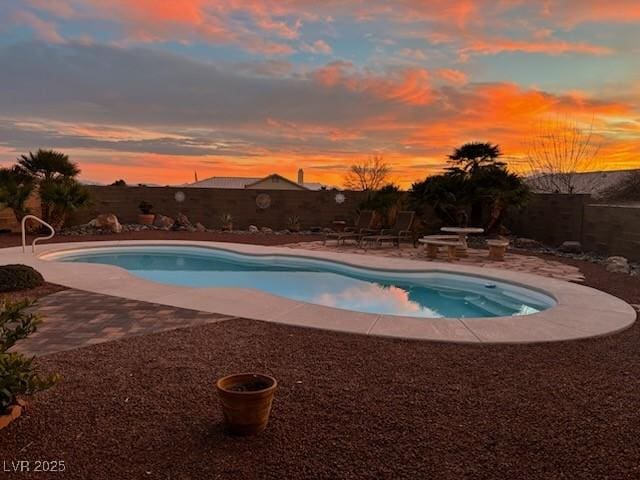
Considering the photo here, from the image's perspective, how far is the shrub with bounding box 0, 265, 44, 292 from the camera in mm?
7359

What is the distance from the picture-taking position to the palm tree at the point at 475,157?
16.3m

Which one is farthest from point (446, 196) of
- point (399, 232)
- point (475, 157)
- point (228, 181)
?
point (228, 181)

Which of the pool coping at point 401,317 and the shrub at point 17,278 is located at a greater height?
Result: the shrub at point 17,278

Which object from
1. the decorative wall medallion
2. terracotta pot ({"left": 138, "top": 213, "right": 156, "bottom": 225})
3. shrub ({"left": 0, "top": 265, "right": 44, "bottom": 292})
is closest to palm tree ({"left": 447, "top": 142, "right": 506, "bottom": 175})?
the decorative wall medallion

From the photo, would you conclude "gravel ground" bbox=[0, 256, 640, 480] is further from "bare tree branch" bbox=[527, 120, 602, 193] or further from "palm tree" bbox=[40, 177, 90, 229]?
"bare tree branch" bbox=[527, 120, 602, 193]

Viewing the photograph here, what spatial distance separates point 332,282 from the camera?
10211 mm

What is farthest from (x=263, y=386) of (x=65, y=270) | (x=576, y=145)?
(x=576, y=145)

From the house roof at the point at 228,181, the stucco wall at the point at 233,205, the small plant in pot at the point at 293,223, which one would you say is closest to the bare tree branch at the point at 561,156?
the stucco wall at the point at 233,205

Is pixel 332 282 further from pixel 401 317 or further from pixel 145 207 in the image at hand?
pixel 145 207

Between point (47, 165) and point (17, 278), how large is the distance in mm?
11571

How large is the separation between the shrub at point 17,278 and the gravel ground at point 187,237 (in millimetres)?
7098

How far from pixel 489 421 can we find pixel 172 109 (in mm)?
18451

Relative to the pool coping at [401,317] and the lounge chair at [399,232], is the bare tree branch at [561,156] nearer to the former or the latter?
the lounge chair at [399,232]

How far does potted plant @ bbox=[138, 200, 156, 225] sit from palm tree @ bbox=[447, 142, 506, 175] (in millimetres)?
11622
